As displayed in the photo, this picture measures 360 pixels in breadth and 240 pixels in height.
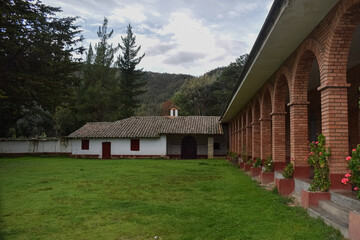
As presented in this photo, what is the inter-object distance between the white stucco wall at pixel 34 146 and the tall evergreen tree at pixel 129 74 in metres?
13.8

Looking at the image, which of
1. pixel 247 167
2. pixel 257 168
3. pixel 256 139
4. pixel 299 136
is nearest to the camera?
pixel 299 136

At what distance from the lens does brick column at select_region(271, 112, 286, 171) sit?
8.96 metres

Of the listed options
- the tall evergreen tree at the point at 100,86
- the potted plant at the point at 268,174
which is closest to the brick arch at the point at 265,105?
the potted plant at the point at 268,174

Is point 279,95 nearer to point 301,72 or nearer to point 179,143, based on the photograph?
point 301,72

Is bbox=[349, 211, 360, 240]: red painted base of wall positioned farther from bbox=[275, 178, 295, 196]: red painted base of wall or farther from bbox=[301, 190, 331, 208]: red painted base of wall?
bbox=[275, 178, 295, 196]: red painted base of wall

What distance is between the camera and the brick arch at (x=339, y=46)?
15.3 ft

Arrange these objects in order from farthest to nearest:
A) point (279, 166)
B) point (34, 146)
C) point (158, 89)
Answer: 1. point (158, 89)
2. point (34, 146)
3. point (279, 166)

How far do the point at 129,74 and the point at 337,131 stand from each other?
138ft

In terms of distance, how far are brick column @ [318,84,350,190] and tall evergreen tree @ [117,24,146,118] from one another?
127 feet

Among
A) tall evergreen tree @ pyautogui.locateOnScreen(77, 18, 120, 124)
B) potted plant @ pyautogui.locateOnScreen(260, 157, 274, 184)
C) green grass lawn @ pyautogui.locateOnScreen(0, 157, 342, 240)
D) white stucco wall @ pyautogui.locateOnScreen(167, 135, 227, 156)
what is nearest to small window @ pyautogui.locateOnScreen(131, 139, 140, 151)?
white stucco wall @ pyautogui.locateOnScreen(167, 135, 227, 156)

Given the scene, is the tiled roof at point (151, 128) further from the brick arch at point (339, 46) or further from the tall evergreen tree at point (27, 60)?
the brick arch at point (339, 46)

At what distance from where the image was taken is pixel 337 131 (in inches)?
198

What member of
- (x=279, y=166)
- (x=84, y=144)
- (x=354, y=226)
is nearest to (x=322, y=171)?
(x=354, y=226)

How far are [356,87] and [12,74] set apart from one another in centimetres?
1560
